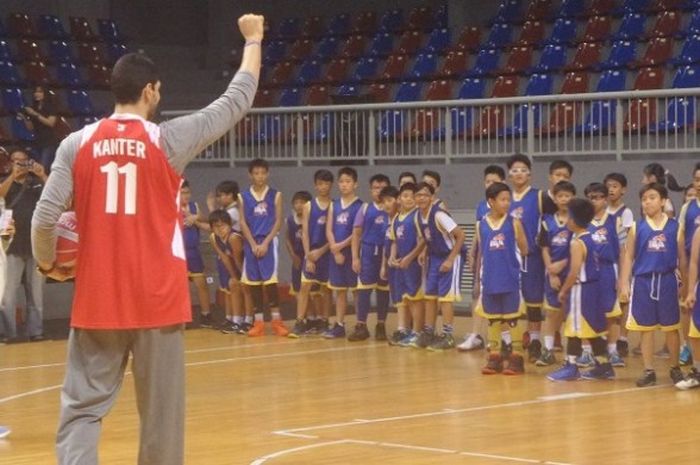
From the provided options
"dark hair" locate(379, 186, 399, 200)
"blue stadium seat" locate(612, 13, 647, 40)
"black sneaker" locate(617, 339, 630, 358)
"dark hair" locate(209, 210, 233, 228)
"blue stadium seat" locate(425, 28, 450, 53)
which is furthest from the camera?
"blue stadium seat" locate(425, 28, 450, 53)

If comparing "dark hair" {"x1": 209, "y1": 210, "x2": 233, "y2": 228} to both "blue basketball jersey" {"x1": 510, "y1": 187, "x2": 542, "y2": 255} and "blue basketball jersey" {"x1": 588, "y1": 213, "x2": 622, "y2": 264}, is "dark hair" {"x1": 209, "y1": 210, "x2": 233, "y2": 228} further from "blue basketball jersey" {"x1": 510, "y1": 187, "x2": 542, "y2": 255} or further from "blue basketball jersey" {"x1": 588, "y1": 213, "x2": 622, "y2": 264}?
"blue basketball jersey" {"x1": 588, "y1": 213, "x2": 622, "y2": 264}

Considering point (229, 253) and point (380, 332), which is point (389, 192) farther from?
point (229, 253)

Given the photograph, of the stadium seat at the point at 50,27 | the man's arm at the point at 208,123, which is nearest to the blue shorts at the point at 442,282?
the man's arm at the point at 208,123

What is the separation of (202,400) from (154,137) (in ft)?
19.1

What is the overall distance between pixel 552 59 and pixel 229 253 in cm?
684

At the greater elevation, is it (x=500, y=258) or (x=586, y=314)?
(x=500, y=258)

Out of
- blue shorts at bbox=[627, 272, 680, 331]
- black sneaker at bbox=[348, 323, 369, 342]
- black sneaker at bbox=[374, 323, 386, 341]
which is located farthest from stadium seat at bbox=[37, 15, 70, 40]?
blue shorts at bbox=[627, 272, 680, 331]

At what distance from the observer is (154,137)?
16.2ft

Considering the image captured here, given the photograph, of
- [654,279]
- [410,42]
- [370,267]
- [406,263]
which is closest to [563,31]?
[410,42]

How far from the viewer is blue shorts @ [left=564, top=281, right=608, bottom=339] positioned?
11180 millimetres

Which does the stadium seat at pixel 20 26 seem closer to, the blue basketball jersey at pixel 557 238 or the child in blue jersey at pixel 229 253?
the child in blue jersey at pixel 229 253

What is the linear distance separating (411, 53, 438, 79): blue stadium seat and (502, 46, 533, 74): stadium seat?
138 cm

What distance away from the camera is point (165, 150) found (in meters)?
4.93

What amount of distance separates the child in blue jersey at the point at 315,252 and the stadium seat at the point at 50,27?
950 cm
